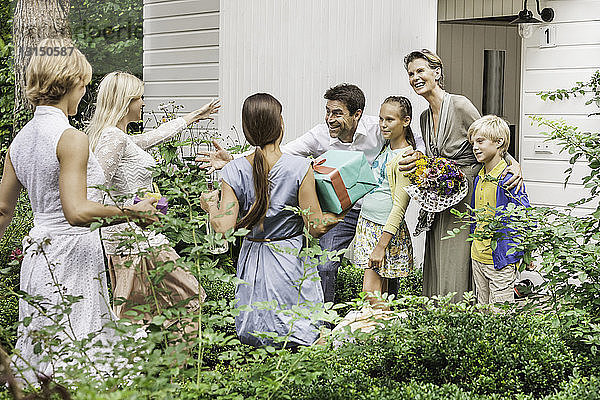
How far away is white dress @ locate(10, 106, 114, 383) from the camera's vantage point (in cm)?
393

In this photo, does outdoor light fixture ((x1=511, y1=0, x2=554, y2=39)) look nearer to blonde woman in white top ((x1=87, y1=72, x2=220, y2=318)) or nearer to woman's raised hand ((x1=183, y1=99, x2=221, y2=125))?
woman's raised hand ((x1=183, y1=99, x2=221, y2=125))

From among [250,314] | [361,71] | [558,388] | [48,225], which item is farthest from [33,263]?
[361,71]

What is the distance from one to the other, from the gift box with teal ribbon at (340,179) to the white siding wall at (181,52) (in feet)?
15.0

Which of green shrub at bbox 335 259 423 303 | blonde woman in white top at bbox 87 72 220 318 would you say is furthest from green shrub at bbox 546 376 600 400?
green shrub at bbox 335 259 423 303

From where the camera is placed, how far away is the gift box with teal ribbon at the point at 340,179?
4.95 metres

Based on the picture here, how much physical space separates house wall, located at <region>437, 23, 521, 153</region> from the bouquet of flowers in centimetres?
559

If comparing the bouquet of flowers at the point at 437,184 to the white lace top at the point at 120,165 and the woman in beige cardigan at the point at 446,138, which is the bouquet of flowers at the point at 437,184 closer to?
the woman in beige cardigan at the point at 446,138

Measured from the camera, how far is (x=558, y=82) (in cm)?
746

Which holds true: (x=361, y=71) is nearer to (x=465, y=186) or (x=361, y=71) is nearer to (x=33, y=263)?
(x=465, y=186)

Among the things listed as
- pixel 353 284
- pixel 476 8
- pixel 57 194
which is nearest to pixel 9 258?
pixel 353 284

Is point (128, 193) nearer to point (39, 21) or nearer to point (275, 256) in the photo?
point (275, 256)

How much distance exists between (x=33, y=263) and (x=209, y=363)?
2034mm

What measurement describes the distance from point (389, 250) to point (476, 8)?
151 inches

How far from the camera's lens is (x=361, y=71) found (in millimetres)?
A: 8195
